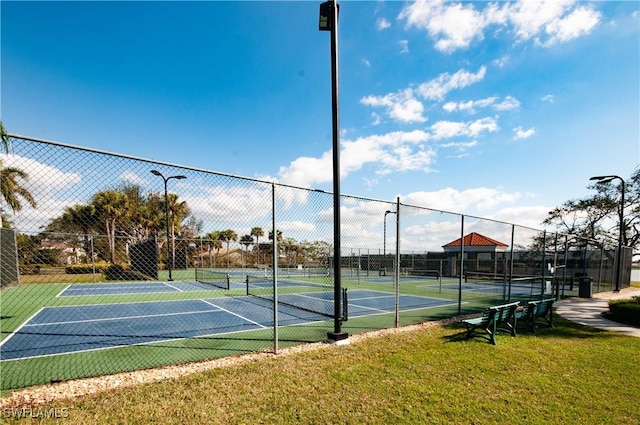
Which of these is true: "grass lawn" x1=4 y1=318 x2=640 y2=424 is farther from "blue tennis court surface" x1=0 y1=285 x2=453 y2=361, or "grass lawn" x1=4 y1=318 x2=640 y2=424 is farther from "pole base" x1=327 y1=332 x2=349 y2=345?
"blue tennis court surface" x1=0 y1=285 x2=453 y2=361

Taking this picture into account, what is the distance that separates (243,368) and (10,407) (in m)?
2.93

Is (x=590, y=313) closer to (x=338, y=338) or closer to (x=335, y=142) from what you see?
(x=338, y=338)

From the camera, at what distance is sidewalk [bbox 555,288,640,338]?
28.5 feet

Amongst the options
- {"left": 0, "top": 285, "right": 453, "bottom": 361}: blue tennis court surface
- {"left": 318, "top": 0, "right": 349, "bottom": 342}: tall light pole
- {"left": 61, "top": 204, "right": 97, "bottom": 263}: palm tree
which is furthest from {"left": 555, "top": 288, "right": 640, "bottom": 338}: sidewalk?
{"left": 61, "top": 204, "right": 97, "bottom": 263}: palm tree

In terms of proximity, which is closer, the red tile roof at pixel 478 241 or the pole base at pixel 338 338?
the pole base at pixel 338 338

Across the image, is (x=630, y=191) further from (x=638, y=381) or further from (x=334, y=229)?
(x=334, y=229)

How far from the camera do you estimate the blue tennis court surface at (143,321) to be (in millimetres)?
6938

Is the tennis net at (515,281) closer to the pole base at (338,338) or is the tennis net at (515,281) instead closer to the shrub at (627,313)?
the shrub at (627,313)

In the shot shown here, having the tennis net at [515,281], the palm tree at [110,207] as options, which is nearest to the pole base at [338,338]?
the palm tree at [110,207]

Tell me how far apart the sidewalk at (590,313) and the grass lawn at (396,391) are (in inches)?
123

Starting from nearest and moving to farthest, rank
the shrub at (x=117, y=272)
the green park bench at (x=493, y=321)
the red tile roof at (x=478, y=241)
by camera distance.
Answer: the green park bench at (x=493, y=321), the shrub at (x=117, y=272), the red tile roof at (x=478, y=241)

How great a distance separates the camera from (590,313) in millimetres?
11078

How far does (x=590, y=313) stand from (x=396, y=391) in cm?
1126

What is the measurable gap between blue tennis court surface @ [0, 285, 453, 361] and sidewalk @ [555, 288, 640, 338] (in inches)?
173
